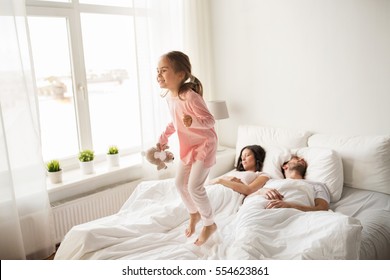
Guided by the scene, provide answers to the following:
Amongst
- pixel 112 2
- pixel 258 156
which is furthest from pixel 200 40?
pixel 258 156

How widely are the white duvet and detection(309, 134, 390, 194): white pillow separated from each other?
0.49m

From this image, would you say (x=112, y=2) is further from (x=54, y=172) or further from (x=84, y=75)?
(x=54, y=172)

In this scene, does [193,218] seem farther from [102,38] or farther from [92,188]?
[102,38]

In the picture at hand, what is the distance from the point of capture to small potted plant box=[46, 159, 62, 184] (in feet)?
8.16

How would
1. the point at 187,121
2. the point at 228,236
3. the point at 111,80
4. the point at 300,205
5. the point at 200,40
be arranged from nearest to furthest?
1. the point at 187,121
2. the point at 228,236
3. the point at 300,205
4. the point at 111,80
5. the point at 200,40

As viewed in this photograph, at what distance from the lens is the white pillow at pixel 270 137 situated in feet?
8.69

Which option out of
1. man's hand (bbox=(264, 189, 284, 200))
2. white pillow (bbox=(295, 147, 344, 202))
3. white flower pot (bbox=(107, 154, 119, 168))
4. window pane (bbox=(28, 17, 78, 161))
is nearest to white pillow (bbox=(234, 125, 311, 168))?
white pillow (bbox=(295, 147, 344, 202))

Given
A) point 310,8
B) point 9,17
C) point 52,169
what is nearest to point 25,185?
point 52,169

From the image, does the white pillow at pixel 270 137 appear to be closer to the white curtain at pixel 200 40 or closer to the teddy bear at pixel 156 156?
the white curtain at pixel 200 40

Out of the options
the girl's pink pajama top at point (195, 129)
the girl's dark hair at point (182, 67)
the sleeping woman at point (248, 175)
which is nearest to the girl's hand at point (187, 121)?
the girl's pink pajama top at point (195, 129)

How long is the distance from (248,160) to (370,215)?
0.89 meters

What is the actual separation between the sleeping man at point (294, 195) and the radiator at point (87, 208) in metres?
1.16

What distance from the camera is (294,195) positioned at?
79.2 inches
